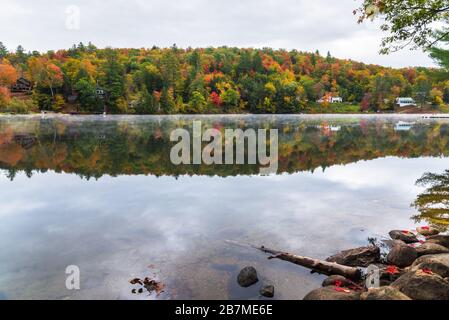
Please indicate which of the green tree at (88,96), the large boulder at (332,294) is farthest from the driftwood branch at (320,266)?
the green tree at (88,96)

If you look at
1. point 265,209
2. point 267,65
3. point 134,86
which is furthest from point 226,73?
point 265,209

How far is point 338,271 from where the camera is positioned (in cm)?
888

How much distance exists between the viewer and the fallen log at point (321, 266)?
8656 millimetres

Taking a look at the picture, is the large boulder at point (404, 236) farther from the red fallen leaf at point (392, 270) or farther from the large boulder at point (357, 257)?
the red fallen leaf at point (392, 270)

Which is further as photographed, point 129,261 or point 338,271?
point 129,261

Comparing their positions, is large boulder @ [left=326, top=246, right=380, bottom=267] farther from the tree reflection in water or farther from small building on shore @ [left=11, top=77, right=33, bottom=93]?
small building on shore @ [left=11, top=77, right=33, bottom=93]

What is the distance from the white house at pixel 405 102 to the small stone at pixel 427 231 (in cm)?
15845

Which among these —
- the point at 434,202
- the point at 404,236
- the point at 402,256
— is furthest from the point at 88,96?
the point at 402,256

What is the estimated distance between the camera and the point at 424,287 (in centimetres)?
705

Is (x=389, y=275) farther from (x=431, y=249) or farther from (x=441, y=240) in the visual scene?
(x=441, y=240)

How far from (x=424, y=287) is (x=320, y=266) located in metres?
2.56
